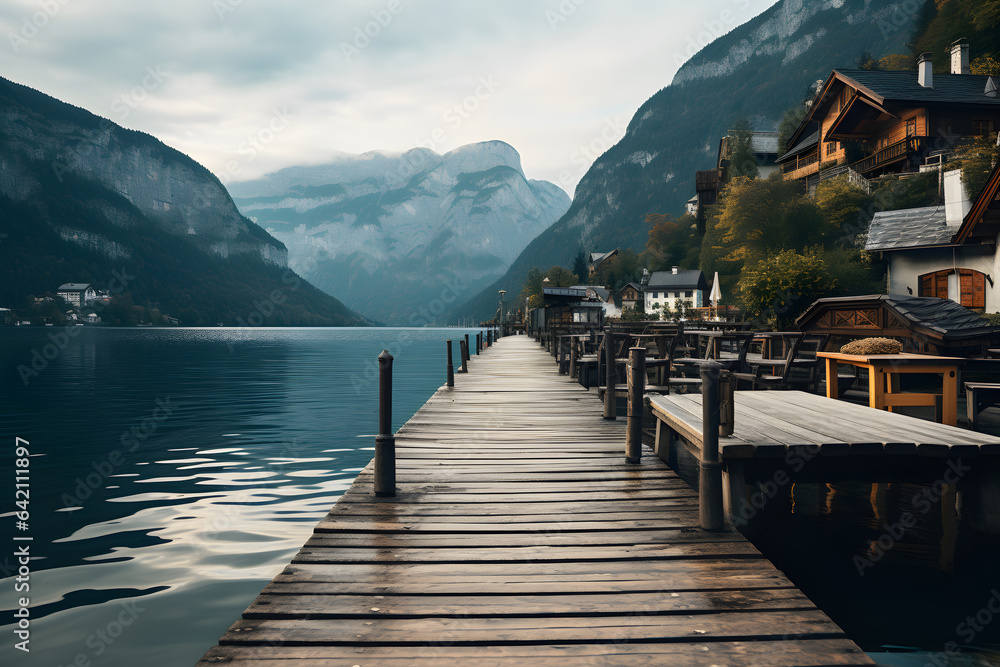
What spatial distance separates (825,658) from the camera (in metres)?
2.78

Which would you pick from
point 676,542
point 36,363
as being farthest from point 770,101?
point 676,542

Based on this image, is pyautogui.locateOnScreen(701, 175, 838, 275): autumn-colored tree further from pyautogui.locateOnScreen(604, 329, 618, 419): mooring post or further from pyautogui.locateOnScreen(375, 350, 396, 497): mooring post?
pyautogui.locateOnScreen(375, 350, 396, 497): mooring post

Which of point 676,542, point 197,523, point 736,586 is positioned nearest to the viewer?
point 736,586

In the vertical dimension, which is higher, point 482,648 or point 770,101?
point 770,101

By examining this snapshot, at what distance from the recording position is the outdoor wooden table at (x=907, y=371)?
23.7 ft

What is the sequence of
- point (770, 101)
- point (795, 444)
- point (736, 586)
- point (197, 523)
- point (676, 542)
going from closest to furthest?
point (736, 586) < point (676, 542) < point (795, 444) < point (197, 523) < point (770, 101)

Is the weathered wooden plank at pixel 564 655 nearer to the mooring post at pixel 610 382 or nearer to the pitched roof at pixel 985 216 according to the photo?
the mooring post at pixel 610 382

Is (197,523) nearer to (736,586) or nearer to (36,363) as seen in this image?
(736,586)

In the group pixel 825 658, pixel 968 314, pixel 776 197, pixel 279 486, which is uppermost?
pixel 776 197

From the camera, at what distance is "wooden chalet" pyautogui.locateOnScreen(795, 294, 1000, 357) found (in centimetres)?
953

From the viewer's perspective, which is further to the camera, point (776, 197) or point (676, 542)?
point (776, 197)

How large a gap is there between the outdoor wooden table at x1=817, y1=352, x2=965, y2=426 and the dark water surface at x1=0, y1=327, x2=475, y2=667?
26.4 ft

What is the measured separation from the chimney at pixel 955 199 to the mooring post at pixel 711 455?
21.9m

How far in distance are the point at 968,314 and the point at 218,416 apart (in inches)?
850
